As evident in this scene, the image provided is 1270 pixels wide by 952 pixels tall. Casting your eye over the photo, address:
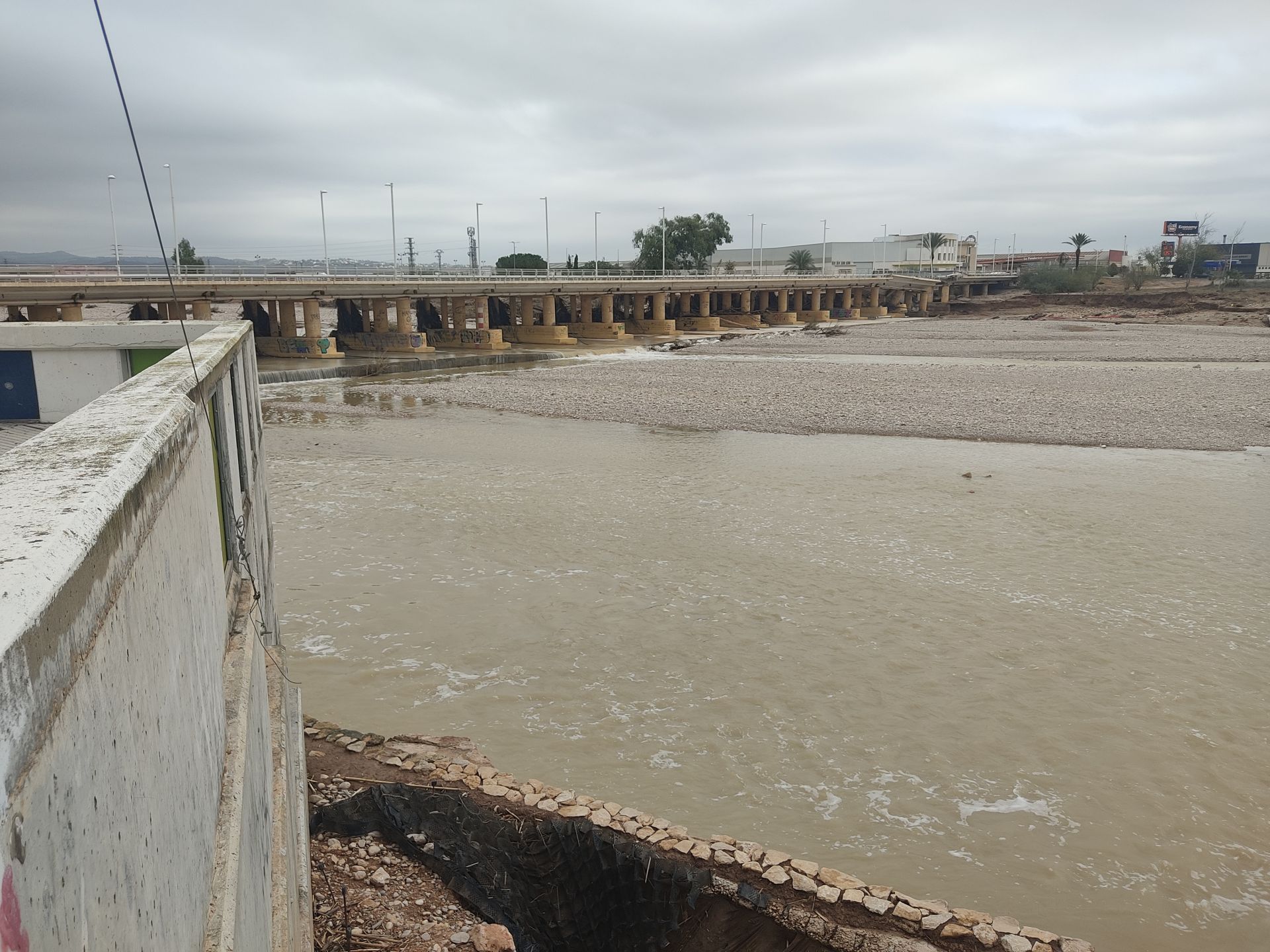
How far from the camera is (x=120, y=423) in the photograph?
9.15 feet

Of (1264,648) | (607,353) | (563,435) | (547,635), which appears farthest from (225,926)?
(607,353)

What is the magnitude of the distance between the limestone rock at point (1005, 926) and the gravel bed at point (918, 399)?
18436mm

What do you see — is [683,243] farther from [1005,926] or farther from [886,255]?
[1005,926]

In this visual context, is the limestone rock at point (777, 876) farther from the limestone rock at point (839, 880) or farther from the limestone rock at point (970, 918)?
the limestone rock at point (970, 918)

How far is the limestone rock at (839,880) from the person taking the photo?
16.8 ft

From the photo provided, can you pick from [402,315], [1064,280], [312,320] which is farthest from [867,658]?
[1064,280]

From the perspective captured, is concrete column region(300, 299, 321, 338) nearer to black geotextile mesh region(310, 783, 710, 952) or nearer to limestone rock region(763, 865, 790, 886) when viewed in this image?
black geotextile mesh region(310, 783, 710, 952)

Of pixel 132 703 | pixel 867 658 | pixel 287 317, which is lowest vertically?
pixel 867 658

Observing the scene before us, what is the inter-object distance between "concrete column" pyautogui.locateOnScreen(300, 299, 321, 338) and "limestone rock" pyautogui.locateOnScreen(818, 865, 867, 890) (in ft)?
141

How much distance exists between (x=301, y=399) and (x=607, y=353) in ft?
65.0

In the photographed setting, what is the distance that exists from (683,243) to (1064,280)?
138 ft

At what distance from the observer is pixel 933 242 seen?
134625 millimetres

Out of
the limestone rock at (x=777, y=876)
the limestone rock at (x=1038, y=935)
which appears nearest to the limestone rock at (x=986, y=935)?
the limestone rock at (x=1038, y=935)

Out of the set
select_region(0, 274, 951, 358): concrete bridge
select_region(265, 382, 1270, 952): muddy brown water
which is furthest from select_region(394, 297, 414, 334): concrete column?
select_region(265, 382, 1270, 952): muddy brown water
